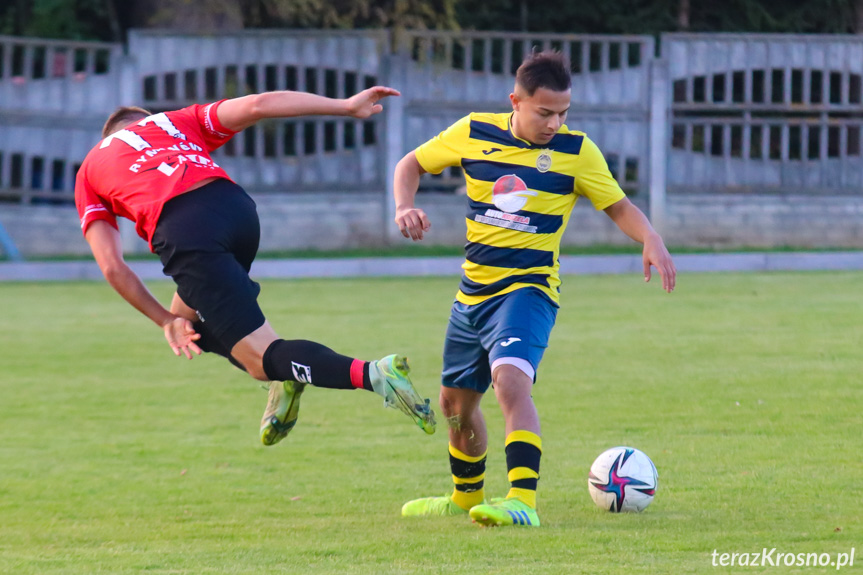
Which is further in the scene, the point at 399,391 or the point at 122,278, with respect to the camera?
the point at 122,278

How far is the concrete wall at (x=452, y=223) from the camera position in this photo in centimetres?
1981

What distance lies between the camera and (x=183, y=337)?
17.0 ft

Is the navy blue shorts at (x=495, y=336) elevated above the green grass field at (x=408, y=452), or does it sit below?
above

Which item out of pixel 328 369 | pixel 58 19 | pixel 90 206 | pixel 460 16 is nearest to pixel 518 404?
pixel 328 369

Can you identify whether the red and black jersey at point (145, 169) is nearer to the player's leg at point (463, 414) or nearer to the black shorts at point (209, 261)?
the black shorts at point (209, 261)

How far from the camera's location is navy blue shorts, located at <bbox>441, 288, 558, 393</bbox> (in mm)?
5242

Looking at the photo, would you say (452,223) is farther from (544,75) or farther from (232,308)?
(232,308)

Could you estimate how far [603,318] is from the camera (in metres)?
12.6

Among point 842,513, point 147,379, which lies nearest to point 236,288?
point 842,513

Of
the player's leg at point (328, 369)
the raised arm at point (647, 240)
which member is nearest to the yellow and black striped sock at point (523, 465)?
the player's leg at point (328, 369)

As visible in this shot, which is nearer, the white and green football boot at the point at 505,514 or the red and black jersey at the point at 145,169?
the white and green football boot at the point at 505,514

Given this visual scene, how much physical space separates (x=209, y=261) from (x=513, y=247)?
4.30ft

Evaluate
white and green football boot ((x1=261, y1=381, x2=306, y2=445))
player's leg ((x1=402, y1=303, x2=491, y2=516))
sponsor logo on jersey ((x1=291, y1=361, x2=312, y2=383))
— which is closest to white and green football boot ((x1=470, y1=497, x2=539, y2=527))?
player's leg ((x1=402, y1=303, x2=491, y2=516))

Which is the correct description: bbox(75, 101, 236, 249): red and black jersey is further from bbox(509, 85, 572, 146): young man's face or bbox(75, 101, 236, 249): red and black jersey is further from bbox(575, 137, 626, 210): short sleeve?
bbox(575, 137, 626, 210): short sleeve
